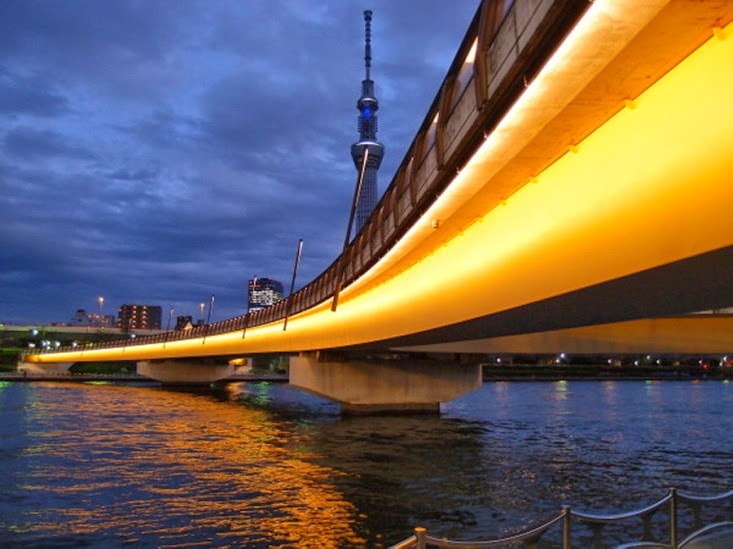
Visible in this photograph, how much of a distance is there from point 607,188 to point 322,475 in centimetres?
1888

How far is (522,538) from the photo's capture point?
7469 millimetres

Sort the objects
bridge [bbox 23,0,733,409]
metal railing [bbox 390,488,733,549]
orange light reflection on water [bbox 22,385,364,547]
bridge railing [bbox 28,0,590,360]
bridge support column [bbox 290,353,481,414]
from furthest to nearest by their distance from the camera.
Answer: bridge support column [bbox 290,353,481,414] → orange light reflection on water [bbox 22,385,364,547] → bridge railing [bbox 28,0,590,360] → bridge [bbox 23,0,733,409] → metal railing [bbox 390,488,733,549]

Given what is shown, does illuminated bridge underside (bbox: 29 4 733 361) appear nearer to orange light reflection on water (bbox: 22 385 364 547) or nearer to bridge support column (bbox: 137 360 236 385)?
orange light reflection on water (bbox: 22 385 364 547)

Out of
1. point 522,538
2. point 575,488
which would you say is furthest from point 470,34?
point 575,488

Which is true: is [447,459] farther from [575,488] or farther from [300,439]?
[300,439]

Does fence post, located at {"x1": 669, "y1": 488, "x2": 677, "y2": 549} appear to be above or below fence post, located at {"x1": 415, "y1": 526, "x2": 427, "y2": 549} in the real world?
below

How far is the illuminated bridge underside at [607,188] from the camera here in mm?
8484

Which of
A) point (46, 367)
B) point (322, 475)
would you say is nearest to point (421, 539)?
point (322, 475)

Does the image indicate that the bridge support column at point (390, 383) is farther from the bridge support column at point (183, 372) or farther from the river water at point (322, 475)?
the bridge support column at point (183, 372)

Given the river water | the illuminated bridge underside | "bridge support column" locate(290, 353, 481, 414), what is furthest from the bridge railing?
"bridge support column" locate(290, 353, 481, 414)

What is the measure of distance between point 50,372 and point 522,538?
506 feet

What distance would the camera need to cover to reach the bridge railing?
28.4 feet

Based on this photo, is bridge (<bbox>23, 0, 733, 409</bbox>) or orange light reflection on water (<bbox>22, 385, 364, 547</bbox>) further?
orange light reflection on water (<bbox>22, 385, 364, 547</bbox>)

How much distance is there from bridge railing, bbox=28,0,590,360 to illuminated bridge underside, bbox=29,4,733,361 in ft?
0.91
